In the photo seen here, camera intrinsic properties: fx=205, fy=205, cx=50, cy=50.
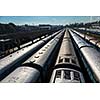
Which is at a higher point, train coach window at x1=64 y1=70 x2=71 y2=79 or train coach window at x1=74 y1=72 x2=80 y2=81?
train coach window at x1=64 y1=70 x2=71 y2=79

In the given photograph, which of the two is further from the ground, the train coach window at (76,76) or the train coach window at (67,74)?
the train coach window at (67,74)

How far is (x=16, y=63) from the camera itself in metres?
16.7
